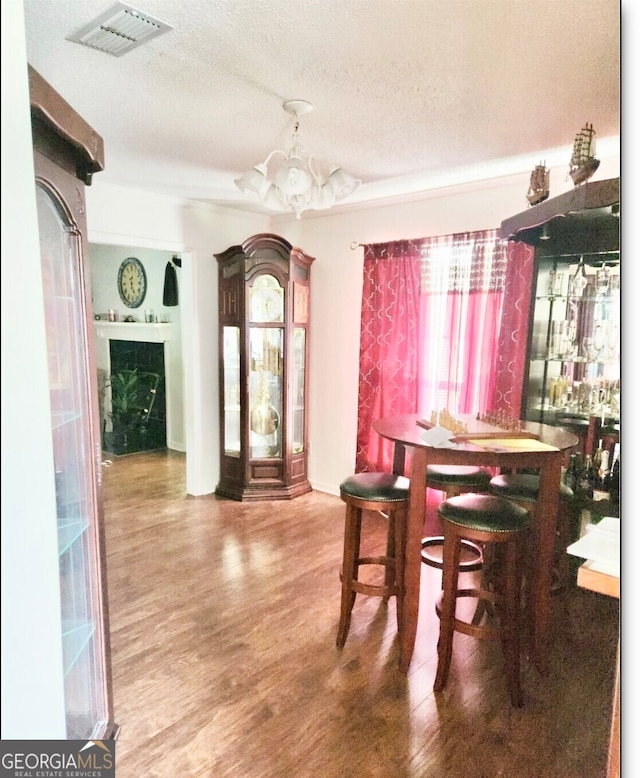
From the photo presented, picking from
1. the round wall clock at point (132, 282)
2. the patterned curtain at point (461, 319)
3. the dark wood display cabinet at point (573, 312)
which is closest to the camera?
the dark wood display cabinet at point (573, 312)

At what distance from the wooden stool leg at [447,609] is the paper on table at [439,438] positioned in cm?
33

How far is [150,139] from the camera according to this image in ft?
8.33

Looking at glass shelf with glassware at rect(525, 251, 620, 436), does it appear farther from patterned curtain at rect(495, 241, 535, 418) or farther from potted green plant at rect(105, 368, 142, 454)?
potted green plant at rect(105, 368, 142, 454)

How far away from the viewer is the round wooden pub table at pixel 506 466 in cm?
190

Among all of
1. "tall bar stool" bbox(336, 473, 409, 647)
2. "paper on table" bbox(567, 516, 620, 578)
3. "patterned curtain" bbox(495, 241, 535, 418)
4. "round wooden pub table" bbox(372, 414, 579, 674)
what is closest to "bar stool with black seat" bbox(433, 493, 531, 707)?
"round wooden pub table" bbox(372, 414, 579, 674)

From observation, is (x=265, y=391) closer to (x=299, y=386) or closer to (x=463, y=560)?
(x=299, y=386)

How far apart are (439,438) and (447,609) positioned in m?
0.67

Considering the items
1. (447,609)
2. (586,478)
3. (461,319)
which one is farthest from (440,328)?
(447,609)

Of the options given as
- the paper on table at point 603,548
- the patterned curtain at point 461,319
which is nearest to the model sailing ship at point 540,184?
the patterned curtain at point 461,319

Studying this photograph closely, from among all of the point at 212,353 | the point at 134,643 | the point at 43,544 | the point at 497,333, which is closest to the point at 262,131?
the point at 497,333

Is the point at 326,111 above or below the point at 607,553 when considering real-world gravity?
above

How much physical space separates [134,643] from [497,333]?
2.60m

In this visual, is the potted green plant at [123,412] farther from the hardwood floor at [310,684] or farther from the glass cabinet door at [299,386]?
the hardwood floor at [310,684]

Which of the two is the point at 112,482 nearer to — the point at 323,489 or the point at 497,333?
the point at 323,489
